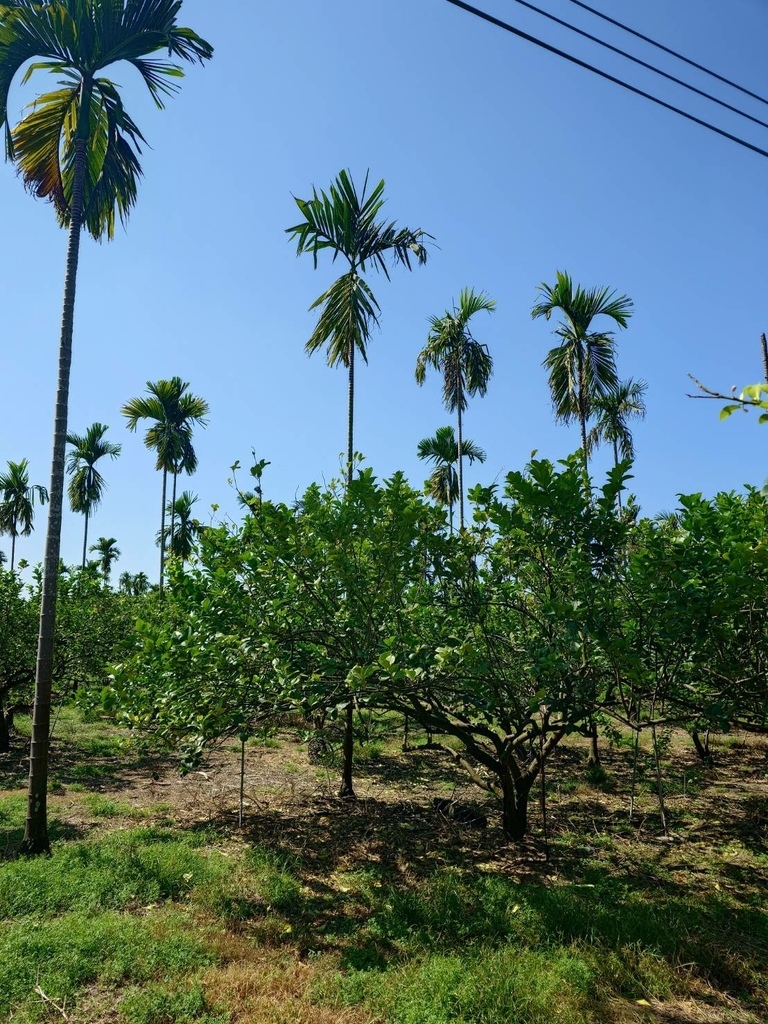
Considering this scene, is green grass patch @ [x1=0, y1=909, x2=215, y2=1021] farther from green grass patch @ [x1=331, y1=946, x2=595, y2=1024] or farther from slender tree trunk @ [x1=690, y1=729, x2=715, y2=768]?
slender tree trunk @ [x1=690, y1=729, x2=715, y2=768]

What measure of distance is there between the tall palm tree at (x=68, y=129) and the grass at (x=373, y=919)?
207 cm

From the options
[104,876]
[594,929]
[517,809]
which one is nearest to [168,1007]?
[104,876]

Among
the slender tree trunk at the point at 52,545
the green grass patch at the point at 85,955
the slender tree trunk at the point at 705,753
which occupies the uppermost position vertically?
the slender tree trunk at the point at 52,545

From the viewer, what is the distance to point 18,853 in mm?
A: 7430

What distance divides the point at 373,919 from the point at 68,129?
10.9 m

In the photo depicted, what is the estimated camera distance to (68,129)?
8820mm

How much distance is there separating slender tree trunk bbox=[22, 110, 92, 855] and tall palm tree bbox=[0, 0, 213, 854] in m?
0.01

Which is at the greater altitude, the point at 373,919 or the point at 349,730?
the point at 349,730

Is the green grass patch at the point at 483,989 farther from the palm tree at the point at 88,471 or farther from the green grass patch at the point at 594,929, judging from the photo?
the palm tree at the point at 88,471

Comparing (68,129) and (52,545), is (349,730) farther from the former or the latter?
(68,129)

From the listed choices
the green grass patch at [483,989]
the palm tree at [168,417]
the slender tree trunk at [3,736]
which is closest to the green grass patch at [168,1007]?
the green grass patch at [483,989]

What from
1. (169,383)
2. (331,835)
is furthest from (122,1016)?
(169,383)

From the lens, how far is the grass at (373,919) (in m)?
4.41

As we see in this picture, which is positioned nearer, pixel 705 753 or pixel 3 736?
pixel 705 753
